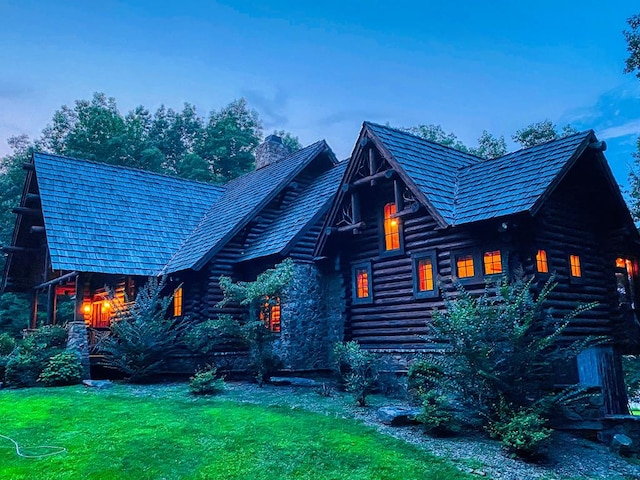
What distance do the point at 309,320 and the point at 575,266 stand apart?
8.65 meters

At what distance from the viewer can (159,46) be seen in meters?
29.7

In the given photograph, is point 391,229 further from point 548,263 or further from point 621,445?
point 621,445

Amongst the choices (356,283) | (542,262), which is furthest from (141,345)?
(542,262)

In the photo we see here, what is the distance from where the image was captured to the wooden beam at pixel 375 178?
47.7ft

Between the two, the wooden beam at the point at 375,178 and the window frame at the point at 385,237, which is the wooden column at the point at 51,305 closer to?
the wooden beam at the point at 375,178

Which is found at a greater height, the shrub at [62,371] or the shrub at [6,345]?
the shrub at [6,345]

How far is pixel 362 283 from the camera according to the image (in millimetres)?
16562

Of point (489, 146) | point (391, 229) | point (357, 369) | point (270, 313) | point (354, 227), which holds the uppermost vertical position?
point (489, 146)

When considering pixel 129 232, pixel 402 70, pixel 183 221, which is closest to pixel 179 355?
pixel 129 232

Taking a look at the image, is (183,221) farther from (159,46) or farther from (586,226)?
(586,226)

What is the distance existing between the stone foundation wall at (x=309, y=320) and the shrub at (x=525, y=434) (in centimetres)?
947

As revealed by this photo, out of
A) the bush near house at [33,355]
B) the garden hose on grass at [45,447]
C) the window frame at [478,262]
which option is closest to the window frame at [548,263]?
the window frame at [478,262]

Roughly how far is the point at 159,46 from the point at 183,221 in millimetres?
12098

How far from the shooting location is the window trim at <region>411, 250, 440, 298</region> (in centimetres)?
1388
